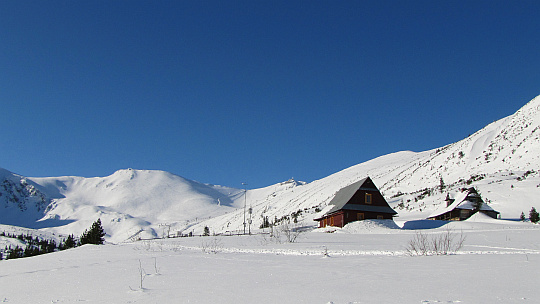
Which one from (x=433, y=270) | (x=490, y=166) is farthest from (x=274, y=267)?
(x=490, y=166)

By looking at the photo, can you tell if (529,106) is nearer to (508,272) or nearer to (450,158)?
(450,158)

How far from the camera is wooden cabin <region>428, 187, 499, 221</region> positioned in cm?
4897

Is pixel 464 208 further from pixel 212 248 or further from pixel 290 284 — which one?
pixel 290 284

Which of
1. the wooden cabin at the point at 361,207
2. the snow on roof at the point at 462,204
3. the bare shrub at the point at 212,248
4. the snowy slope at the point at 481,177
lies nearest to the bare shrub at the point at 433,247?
the bare shrub at the point at 212,248

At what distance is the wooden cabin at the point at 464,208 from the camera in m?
49.0

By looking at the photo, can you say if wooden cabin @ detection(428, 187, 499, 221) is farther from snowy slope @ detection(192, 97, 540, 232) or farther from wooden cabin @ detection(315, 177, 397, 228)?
wooden cabin @ detection(315, 177, 397, 228)

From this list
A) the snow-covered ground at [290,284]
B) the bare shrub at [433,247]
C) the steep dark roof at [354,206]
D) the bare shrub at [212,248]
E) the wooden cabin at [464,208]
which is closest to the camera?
the snow-covered ground at [290,284]

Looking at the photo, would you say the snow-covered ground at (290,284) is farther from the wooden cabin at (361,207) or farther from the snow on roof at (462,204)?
the snow on roof at (462,204)

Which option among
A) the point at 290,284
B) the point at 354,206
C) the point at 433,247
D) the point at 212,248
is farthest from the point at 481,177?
the point at 290,284

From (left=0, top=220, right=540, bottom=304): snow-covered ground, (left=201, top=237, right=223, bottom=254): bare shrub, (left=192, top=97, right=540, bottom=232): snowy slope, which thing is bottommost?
(left=201, top=237, right=223, bottom=254): bare shrub

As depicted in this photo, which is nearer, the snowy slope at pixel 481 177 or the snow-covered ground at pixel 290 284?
the snow-covered ground at pixel 290 284

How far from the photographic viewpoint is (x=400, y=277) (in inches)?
319

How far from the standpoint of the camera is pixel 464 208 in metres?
50.3

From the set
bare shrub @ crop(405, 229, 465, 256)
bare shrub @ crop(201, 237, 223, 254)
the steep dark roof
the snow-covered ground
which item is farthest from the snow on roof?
the snow-covered ground
